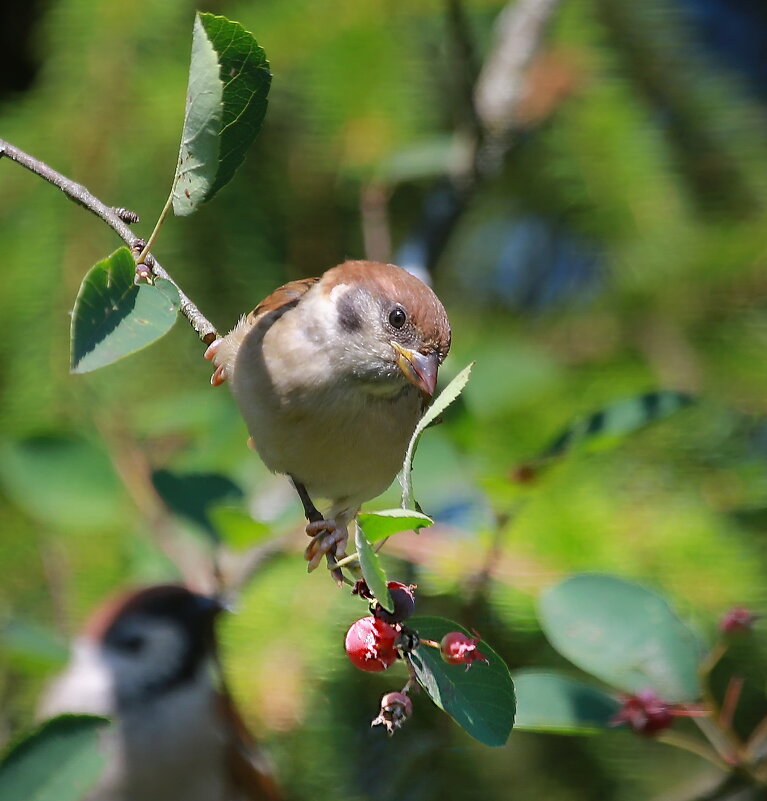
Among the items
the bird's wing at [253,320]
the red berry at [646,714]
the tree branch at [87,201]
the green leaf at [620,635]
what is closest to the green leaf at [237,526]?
the bird's wing at [253,320]

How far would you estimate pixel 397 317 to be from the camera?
186cm

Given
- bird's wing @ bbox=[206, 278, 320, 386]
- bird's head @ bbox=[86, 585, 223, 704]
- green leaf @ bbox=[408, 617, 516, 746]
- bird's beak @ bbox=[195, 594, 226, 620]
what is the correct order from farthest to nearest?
bird's head @ bbox=[86, 585, 223, 704] < bird's beak @ bbox=[195, 594, 226, 620] < bird's wing @ bbox=[206, 278, 320, 386] < green leaf @ bbox=[408, 617, 516, 746]

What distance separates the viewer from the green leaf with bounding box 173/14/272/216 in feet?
3.62

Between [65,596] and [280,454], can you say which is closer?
[280,454]

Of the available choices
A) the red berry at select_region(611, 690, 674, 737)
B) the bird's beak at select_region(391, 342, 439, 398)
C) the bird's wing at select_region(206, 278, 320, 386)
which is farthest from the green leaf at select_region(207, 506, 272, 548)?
the red berry at select_region(611, 690, 674, 737)

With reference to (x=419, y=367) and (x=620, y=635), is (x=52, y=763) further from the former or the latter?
(x=620, y=635)

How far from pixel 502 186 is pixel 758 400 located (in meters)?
1.13

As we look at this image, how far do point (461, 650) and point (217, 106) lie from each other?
664mm

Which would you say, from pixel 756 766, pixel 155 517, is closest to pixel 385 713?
pixel 756 766

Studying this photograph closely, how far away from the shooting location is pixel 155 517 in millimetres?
2719

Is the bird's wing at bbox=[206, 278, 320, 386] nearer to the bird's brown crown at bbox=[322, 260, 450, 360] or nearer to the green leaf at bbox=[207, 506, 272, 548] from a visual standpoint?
the bird's brown crown at bbox=[322, 260, 450, 360]

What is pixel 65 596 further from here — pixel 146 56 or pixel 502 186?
pixel 502 186

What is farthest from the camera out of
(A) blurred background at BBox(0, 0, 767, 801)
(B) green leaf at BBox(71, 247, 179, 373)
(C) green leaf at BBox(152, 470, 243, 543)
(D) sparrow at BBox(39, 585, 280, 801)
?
(D) sparrow at BBox(39, 585, 280, 801)

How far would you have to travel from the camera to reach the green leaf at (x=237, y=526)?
2182 millimetres
